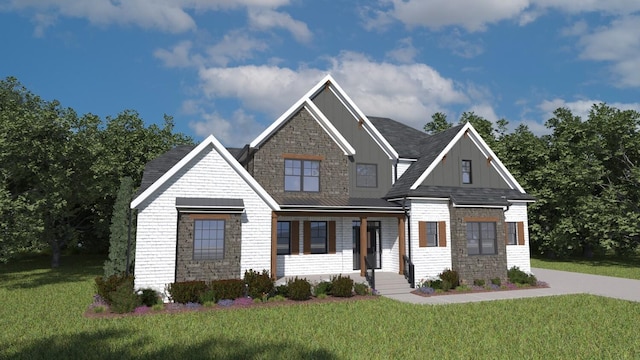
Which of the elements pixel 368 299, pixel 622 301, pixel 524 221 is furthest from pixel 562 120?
pixel 368 299

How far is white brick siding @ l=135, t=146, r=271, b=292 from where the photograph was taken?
15.0 meters

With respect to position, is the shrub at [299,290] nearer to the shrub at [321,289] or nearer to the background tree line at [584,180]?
the shrub at [321,289]

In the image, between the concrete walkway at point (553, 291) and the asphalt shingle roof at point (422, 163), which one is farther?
the asphalt shingle roof at point (422, 163)

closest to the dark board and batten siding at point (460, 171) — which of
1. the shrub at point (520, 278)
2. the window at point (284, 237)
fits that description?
the shrub at point (520, 278)

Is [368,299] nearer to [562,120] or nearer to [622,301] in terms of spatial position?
[622,301]

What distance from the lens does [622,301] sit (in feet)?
48.6

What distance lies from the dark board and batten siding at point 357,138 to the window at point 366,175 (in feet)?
0.56

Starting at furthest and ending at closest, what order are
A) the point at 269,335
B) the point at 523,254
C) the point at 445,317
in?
the point at 523,254
the point at 445,317
the point at 269,335

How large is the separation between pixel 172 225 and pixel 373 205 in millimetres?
9043

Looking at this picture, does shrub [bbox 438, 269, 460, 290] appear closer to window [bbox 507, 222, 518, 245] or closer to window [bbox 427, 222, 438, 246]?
window [bbox 427, 222, 438, 246]

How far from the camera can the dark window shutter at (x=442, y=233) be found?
19.0 metres

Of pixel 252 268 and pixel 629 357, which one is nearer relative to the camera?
pixel 629 357

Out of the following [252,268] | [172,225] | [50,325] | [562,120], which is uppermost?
[562,120]

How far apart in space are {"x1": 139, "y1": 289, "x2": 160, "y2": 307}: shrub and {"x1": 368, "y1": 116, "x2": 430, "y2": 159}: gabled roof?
14197mm
